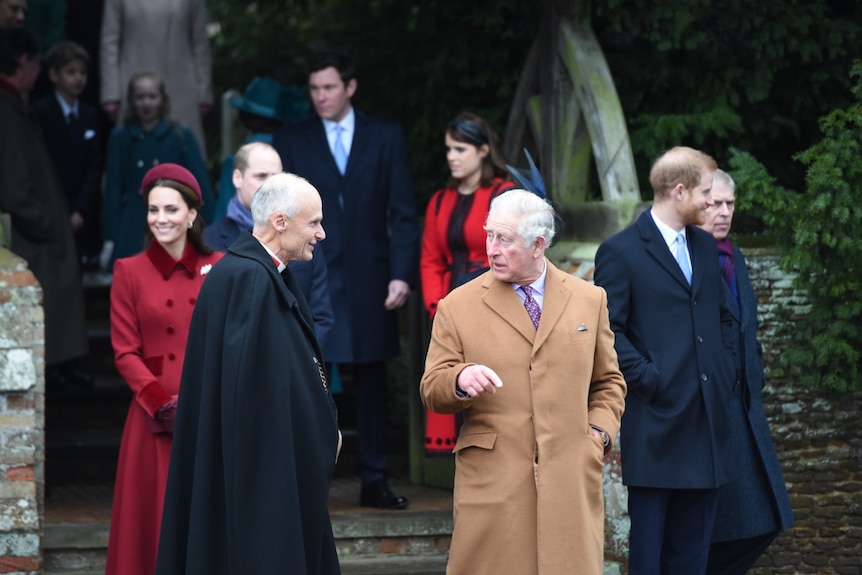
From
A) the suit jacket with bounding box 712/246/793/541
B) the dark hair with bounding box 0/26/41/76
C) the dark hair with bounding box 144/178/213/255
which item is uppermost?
the dark hair with bounding box 0/26/41/76

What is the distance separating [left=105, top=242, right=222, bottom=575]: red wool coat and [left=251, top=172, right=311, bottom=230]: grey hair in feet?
3.66

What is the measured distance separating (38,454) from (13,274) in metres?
0.79

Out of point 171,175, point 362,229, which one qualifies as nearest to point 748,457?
point 362,229

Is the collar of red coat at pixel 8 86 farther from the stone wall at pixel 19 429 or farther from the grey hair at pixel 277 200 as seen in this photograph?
the grey hair at pixel 277 200

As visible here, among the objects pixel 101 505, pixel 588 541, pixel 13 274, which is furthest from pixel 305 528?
pixel 101 505

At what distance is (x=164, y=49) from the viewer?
32.3 feet

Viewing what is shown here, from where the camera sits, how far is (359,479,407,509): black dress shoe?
25.6 ft

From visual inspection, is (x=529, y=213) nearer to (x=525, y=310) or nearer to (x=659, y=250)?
(x=525, y=310)

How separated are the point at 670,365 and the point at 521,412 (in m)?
1.13

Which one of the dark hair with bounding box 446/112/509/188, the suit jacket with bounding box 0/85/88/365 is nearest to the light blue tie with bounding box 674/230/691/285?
the dark hair with bounding box 446/112/509/188

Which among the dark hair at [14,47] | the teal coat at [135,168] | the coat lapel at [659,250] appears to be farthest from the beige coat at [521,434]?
the teal coat at [135,168]

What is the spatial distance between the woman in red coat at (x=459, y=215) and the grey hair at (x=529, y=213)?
74.3 inches

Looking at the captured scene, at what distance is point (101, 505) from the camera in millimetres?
7898

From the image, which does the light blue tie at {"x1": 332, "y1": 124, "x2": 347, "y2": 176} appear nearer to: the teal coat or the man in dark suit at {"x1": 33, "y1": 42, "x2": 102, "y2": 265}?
the teal coat
